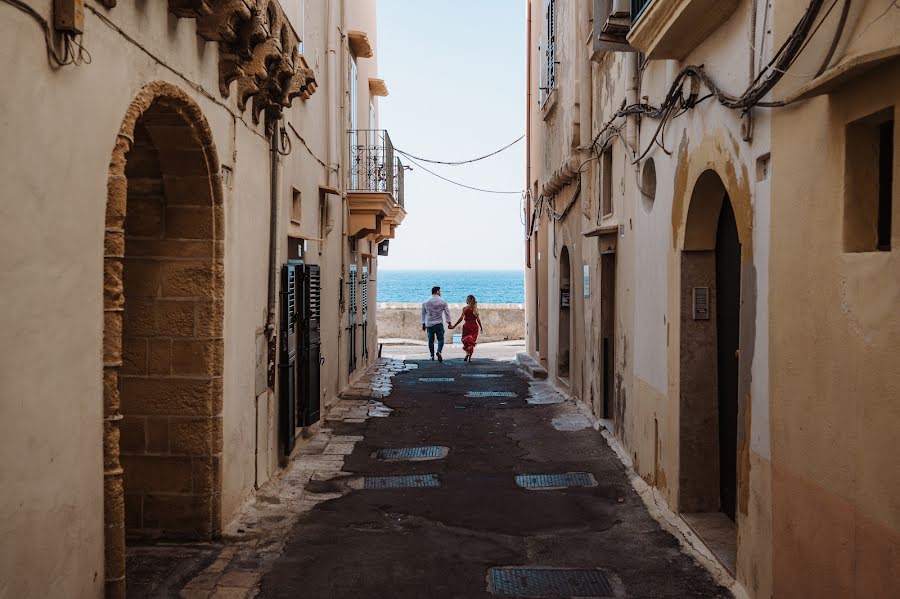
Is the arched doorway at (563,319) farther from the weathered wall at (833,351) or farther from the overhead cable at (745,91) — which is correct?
the weathered wall at (833,351)

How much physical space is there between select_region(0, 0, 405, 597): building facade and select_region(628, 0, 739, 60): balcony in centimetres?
295

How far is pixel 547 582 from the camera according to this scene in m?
6.20

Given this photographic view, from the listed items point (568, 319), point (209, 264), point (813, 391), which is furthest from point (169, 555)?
point (568, 319)

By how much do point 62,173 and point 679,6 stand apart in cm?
440

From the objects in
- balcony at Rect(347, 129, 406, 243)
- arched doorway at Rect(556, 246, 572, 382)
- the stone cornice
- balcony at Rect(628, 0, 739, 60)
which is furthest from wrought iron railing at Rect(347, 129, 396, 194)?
balcony at Rect(628, 0, 739, 60)

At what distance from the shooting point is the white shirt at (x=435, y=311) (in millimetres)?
21391

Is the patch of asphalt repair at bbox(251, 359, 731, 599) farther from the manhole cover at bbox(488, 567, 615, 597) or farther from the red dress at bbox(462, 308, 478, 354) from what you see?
the red dress at bbox(462, 308, 478, 354)

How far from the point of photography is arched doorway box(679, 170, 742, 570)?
725 cm

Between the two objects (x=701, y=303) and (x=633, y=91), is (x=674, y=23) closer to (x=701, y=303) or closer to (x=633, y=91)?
(x=701, y=303)

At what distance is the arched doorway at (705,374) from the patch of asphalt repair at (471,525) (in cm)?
50

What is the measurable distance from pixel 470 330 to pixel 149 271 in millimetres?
15254

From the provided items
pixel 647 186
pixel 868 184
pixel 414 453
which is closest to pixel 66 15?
pixel 868 184

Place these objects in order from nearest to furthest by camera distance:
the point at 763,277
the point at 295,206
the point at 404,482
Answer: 1. the point at 763,277
2. the point at 404,482
3. the point at 295,206

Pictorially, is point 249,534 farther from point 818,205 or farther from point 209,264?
point 818,205
